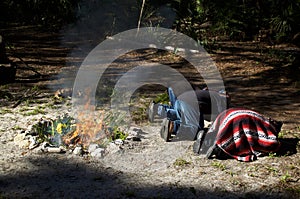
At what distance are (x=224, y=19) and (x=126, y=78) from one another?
3.09 meters

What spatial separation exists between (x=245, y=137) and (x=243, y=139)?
36mm

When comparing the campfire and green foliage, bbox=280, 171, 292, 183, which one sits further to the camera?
the campfire

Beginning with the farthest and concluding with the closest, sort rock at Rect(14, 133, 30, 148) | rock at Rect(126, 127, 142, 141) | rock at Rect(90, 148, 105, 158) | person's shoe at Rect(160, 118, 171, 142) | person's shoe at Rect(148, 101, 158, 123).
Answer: person's shoe at Rect(148, 101, 158, 123), rock at Rect(126, 127, 142, 141), person's shoe at Rect(160, 118, 171, 142), rock at Rect(14, 133, 30, 148), rock at Rect(90, 148, 105, 158)

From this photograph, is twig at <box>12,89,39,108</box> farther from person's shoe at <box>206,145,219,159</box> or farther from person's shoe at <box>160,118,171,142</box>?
person's shoe at <box>206,145,219,159</box>

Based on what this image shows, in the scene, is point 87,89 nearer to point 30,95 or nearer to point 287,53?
point 30,95

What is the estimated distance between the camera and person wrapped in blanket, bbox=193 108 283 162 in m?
5.34

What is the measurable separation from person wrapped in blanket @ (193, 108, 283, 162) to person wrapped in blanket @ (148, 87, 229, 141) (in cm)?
54

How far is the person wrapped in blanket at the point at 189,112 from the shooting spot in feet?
19.7

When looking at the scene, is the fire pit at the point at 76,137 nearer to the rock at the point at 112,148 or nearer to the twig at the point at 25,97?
the rock at the point at 112,148

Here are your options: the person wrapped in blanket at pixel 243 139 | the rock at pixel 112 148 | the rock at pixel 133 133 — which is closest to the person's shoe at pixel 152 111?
the rock at pixel 133 133

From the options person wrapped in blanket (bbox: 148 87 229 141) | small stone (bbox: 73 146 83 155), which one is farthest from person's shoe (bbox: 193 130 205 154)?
small stone (bbox: 73 146 83 155)

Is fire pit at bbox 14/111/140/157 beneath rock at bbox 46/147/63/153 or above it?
above

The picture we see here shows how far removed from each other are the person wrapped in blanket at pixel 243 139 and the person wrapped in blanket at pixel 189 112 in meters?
0.54

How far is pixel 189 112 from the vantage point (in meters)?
6.03
